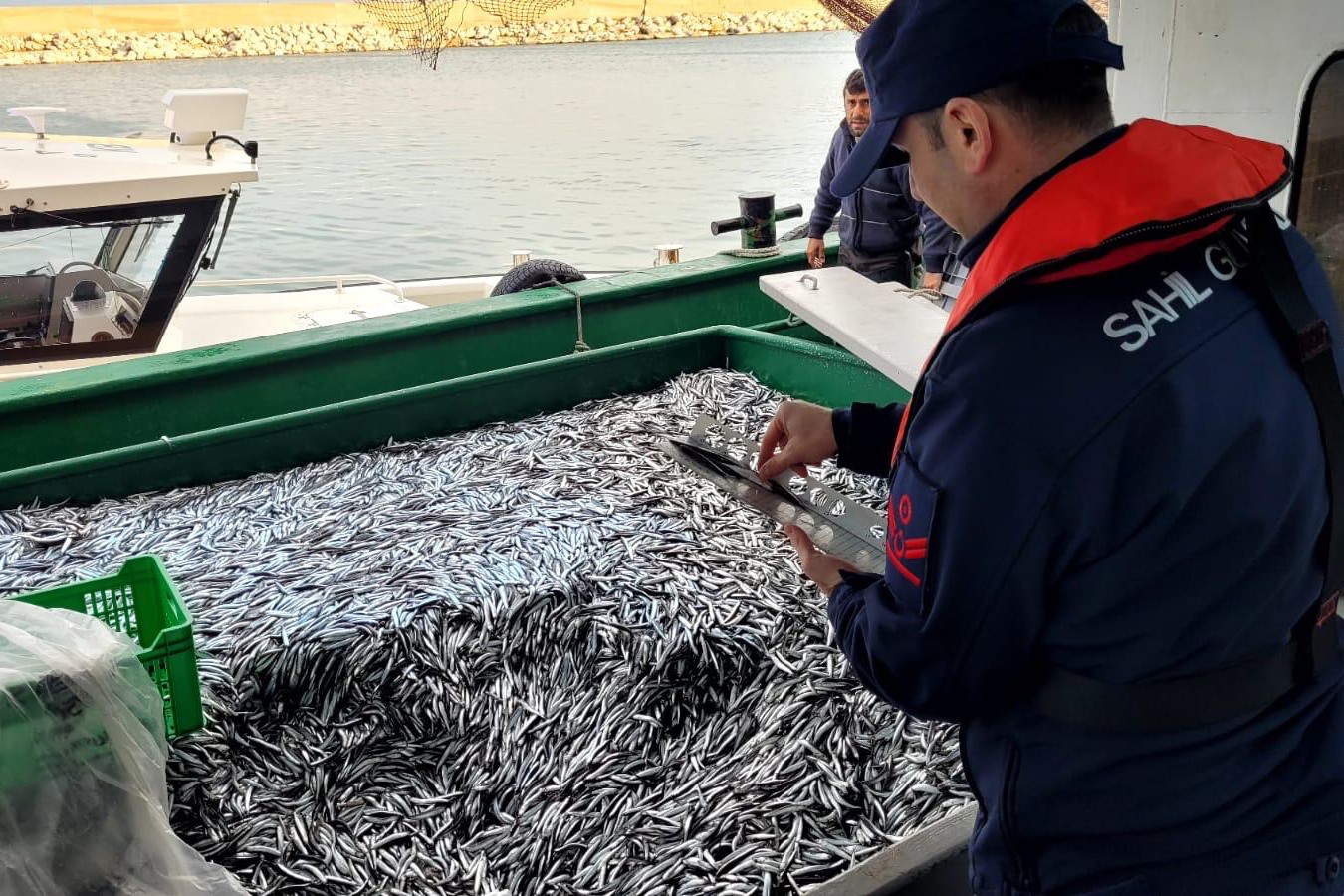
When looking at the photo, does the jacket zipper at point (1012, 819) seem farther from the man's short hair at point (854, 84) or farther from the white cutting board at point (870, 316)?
the man's short hair at point (854, 84)

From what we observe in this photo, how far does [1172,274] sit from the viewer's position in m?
1.12

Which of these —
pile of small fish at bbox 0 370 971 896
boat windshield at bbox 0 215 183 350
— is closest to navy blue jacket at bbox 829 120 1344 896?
pile of small fish at bbox 0 370 971 896

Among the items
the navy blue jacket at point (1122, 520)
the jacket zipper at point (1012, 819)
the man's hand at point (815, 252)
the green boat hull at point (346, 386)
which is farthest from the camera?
the man's hand at point (815, 252)

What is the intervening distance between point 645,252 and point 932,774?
1844 cm

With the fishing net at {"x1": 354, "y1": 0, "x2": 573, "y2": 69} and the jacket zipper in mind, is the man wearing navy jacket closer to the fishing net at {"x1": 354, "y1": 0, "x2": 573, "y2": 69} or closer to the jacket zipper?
the jacket zipper

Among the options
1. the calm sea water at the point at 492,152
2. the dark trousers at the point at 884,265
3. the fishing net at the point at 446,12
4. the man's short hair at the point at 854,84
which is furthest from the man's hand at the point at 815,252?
the calm sea water at the point at 492,152

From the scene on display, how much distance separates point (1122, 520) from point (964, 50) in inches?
19.8

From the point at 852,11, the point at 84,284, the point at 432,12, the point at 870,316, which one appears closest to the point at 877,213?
the point at 870,316

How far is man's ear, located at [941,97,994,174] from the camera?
1.18 m

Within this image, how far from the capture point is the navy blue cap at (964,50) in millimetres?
1153

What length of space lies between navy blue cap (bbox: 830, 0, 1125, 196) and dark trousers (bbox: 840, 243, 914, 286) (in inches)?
179

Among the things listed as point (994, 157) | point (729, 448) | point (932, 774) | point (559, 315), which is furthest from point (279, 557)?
point (994, 157)

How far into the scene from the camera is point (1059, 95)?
118 centimetres

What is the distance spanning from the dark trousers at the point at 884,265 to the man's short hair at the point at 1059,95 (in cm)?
457
